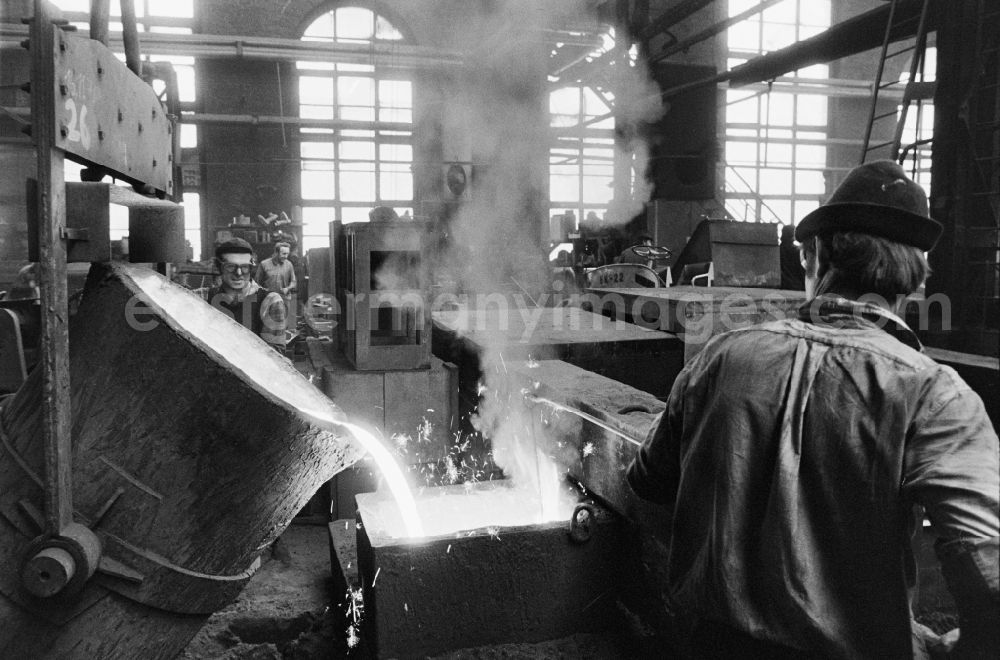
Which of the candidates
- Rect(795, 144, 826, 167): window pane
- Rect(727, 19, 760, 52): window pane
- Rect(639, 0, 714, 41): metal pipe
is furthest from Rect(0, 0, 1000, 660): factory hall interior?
Rect(795, 144, 826, 167): window pane

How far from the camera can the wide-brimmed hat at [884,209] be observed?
133 cm

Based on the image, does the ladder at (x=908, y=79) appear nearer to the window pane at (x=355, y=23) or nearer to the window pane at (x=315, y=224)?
the window pane at (x=355, y=23)

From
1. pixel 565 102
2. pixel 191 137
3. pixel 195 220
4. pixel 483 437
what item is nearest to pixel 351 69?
pixel 191 137

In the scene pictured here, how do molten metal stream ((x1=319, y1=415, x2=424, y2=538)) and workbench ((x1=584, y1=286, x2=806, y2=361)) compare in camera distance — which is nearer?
molten metal stream ((x1=319, y1=415, x2=424, y2=538))

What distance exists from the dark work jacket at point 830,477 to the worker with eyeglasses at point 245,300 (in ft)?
14.6

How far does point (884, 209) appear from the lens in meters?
1.33

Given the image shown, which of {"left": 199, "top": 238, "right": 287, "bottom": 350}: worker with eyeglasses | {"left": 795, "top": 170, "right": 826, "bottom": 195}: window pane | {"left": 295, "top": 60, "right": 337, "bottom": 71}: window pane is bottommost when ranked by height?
{"left": 199, "top": 238, "right": 287, "bottom": 350}: worker with eyeglasses

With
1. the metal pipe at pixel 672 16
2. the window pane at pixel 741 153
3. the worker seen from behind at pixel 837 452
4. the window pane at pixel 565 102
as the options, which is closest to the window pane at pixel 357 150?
the window pane at pixel 565 102

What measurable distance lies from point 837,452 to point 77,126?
1.52 meters

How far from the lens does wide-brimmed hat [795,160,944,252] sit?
1334mm

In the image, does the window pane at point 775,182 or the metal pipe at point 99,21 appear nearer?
the metal pipe at point 99,21

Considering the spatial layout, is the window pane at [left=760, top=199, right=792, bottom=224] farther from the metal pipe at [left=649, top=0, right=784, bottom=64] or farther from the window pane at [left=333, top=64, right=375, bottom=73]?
the window pane at [left=333, top=64, right=375, bottom=73]

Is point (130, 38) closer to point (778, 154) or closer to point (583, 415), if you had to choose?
point (583, 415)

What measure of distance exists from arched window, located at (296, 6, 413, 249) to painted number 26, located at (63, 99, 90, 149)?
14357 mm
